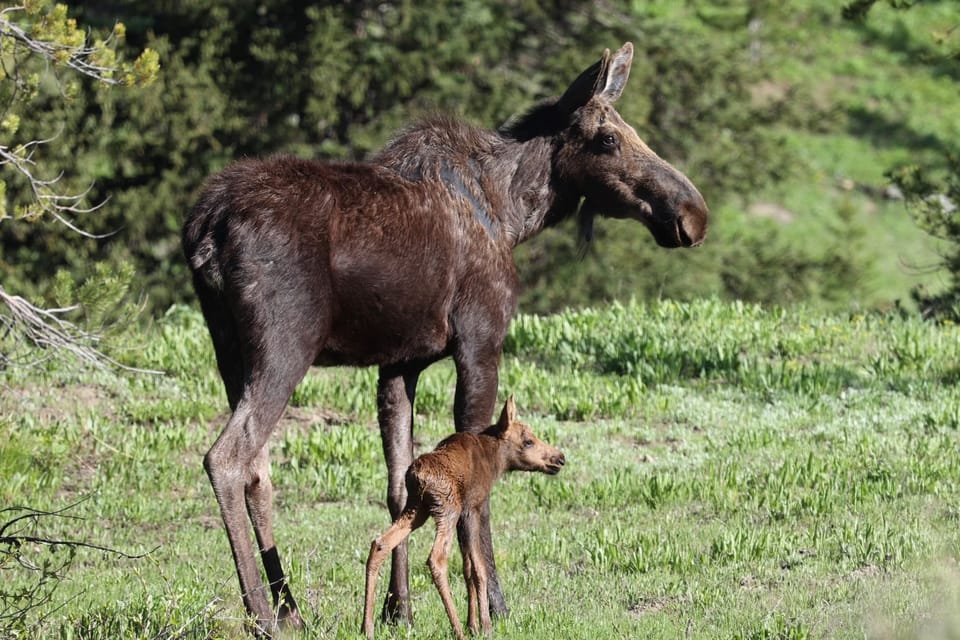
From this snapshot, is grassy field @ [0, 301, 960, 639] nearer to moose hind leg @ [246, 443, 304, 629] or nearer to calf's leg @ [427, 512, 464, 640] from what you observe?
moose hind leg @ [246, 443, 304, 629]

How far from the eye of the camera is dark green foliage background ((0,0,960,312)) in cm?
1931

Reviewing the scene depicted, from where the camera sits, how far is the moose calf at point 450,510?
19.9 feet

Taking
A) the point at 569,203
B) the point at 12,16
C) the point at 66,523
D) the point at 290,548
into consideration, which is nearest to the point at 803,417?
the point at 569,203

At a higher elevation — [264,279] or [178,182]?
[264,279]

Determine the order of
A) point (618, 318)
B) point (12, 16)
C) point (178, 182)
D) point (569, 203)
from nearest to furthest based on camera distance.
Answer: point (569, 203) < point (618, 318) < point (12, 16) < point (178, 182)

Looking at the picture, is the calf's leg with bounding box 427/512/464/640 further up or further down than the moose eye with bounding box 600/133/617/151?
further down

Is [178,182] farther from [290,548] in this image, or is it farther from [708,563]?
[708,563]

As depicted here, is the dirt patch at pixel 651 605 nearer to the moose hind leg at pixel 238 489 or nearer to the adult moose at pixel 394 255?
the adult moose at pixel 394 255

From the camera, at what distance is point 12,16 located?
674 inches

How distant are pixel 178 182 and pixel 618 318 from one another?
8836mm

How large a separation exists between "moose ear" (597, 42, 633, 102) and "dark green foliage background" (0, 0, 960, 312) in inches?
410

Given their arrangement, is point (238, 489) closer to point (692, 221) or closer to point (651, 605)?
point (651, 605)

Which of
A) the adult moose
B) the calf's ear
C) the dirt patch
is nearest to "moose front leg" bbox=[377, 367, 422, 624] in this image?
the adult moose

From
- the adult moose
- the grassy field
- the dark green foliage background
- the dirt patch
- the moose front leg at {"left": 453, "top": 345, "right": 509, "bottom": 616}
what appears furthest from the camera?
the dark green foliage background
